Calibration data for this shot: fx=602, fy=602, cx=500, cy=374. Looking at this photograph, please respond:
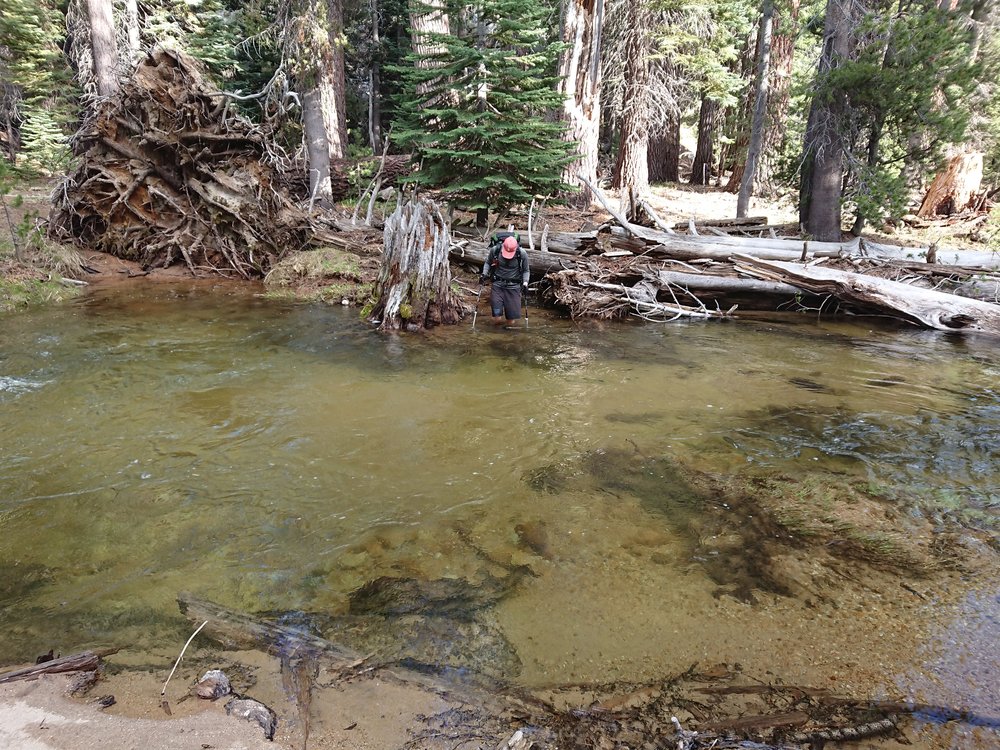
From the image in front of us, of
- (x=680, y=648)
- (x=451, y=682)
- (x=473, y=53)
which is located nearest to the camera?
(x=451, y=682)

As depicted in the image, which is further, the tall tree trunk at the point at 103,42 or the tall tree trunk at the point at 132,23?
the tall tree trunk at the point at 132,23

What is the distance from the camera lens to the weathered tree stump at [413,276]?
Result: 407 inches

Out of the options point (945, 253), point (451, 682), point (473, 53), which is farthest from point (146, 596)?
point (945, 253)

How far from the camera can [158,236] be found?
14.1m

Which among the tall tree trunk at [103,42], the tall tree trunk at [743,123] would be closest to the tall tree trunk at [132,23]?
the tall tree trunk at [103,42]

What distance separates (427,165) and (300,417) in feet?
28.2

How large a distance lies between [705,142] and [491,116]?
1514 centimetres

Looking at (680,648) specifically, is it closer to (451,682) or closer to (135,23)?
(451,682)

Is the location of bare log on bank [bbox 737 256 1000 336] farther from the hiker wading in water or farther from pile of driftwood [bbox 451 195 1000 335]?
the hiker wading in water

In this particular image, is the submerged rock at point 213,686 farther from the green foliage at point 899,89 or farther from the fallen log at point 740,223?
the green foliage at point 899,89

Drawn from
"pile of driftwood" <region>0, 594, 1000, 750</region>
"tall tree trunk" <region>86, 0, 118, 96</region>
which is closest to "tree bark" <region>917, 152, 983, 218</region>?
"pile of driftwood" <region>0, 594, 1000, 750</region>

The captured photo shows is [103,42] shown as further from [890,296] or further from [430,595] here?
[890,296]

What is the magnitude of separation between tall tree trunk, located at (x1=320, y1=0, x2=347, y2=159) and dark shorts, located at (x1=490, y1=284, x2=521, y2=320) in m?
9.10

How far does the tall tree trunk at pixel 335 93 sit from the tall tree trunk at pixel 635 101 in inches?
334
